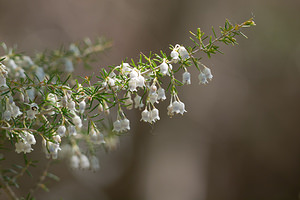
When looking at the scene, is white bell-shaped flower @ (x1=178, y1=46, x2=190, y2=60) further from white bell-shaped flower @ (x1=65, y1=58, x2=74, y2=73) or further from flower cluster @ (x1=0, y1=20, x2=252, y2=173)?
white bell-shaped flower @ (x1=65, y1=58, x2=74, y2=73)

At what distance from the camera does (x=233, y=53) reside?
4664 mm

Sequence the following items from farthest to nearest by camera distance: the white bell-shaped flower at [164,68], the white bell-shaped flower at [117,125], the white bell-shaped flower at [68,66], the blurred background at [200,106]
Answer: the blurred background at [200,106]
the white bell-shaped flower at [68,66]
the white bell-shaped flower at [117,125]
the white bell-shaped flower at [164,68]

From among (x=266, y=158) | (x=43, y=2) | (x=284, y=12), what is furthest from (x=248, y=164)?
(x=43, y=2)

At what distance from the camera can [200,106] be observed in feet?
15.1

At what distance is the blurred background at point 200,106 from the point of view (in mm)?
4180

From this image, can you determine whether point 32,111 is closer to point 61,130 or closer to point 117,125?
point 61,130

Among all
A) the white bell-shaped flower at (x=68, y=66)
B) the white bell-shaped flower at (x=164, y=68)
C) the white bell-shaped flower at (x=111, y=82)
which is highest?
the white bell-shaped flower at (x=68, y=66)

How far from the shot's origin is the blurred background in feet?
13.7

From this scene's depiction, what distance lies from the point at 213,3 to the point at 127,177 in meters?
2.27

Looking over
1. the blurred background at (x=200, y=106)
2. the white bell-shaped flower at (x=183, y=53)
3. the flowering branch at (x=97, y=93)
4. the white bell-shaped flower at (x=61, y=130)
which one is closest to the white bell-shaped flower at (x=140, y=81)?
the flowering branch at (x=97, y=93)

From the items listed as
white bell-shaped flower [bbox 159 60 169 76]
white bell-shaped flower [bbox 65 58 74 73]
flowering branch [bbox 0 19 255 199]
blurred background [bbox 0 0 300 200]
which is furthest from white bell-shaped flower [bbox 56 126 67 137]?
blurred background [bbox 0 0 300 200]

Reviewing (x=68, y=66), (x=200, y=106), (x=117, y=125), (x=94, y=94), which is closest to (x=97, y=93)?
(x=94, y=94)

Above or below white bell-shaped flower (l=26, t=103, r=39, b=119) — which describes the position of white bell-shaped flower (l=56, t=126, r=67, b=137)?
below

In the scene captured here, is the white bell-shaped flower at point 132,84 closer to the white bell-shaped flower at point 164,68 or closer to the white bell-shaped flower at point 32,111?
the white bell-shaped flower at point 164,68
